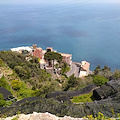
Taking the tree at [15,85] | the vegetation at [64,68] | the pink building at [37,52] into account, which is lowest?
the vegetation at [64,68]

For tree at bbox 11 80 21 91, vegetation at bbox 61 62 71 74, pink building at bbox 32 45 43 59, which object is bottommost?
vegetation at bbox 61 62 71 74

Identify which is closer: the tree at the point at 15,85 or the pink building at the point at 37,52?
the tree at the point at 15,85

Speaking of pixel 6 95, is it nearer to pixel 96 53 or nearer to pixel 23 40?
pixel 96 53

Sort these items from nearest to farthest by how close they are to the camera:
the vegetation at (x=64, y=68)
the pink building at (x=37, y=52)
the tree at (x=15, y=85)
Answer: the tree at (x=15, y=85) → the vegetation at (x=64, y=68) → the pink building at (x=37, y=52)

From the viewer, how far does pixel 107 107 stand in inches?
327

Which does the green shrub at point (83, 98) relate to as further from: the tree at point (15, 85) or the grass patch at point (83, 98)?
the tree at point (15, 85)

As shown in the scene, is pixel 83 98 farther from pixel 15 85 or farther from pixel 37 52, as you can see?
pixel 37 52

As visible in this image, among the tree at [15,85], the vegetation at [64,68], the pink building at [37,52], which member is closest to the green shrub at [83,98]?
the tree at [15,85]

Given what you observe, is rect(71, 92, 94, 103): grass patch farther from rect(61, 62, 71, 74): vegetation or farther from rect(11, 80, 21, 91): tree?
rect(61, 62, 71, 74): vegetation

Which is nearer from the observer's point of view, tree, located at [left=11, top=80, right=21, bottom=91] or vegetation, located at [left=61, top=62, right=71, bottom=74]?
tree, located at [left=11, top=80, right=21, bottom=91]

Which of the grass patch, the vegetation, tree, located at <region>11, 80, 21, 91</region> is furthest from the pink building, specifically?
the grass patch

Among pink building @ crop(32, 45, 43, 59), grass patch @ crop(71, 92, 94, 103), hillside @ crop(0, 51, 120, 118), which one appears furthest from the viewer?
pink building @ crop(32, 45, 43, 59)

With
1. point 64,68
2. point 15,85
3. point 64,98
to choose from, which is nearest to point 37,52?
point 64,68

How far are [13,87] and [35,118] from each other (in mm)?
9240
